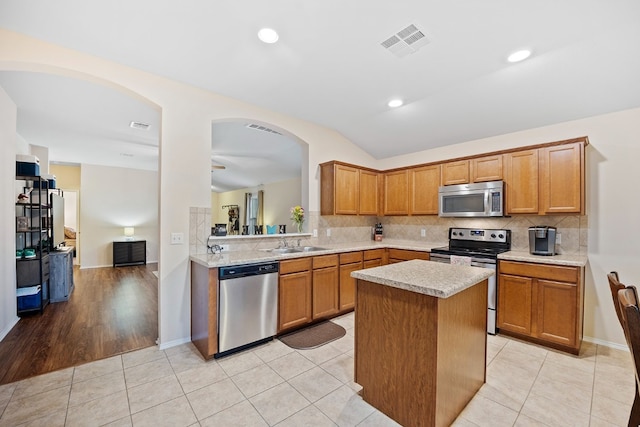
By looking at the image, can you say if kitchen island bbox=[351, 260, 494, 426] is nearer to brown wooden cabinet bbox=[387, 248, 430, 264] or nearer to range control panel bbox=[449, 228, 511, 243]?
brown wooden cabinet bbox=[387, 248, 430, 264]

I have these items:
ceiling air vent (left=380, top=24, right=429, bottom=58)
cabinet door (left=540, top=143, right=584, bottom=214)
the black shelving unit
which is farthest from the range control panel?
the black shelving unit

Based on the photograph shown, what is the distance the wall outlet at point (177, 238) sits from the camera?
2.95 metres

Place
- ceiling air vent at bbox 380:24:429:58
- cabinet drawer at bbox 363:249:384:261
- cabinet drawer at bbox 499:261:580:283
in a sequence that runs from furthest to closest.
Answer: cabinet drawer at bbox 363:249:384:261 → cabinet drawer at bbox 499:261:580:283 → ceiling air vent at bbox 380:24:429:58

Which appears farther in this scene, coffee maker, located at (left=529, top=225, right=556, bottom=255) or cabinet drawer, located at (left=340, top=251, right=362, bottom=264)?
cabinet drawer, located at (left=340, top=251, right=362, bottom=264)

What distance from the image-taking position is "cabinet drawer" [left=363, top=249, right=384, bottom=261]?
4016mm

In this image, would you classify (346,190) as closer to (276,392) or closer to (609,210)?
(276,392)

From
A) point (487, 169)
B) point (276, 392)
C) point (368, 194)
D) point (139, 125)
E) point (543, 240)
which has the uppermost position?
point (139, 125)

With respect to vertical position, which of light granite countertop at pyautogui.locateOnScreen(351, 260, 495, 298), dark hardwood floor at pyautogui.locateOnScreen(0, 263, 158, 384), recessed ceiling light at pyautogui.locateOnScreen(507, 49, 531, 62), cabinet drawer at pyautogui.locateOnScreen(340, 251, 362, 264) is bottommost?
dark hardwood floor at pyautogui.locateOnScreen(0, 263, 158, 384)

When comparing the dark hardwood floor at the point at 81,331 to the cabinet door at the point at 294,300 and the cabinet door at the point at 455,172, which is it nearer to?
the cabinet door at the point at 294,300

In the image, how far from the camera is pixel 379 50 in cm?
251

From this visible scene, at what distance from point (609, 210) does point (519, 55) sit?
200 cm

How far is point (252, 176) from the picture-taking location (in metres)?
8.38

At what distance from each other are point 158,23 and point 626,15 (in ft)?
11.7

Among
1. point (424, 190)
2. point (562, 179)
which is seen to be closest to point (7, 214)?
point (424, 190)
